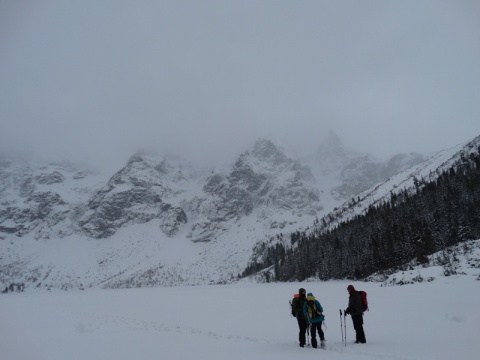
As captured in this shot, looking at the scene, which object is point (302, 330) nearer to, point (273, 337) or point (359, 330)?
point (359, 330)

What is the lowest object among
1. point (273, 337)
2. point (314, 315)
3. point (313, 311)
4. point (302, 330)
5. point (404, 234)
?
point (273, 337)

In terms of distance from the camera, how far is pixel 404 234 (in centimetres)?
7719

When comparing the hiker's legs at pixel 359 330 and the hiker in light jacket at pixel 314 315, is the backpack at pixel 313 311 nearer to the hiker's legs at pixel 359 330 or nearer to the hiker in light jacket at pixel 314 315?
the hiker in light jacket at pixel 314 315

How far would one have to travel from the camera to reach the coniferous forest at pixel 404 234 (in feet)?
228

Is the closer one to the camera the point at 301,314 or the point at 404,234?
the point at 301,314

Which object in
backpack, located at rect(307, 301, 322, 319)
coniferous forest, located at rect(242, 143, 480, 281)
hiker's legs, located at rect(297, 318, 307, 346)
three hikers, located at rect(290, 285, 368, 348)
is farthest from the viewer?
coniferous forest, located at rect(242, 143, 480, 281)

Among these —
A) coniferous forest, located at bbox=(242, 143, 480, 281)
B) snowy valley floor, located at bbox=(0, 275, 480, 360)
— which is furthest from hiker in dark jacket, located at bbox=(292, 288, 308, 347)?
coniferous forest, located at bbox=(242, 143, 480, 281)

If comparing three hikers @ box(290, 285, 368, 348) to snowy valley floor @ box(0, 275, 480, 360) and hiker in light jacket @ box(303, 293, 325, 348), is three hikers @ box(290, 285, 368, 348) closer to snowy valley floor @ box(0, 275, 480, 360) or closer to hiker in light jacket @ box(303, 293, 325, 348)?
hiker in light jacket @ box(303, 293, 325, 348)

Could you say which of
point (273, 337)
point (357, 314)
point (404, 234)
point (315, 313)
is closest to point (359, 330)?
point (357, 314)

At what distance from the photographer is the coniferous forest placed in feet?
228

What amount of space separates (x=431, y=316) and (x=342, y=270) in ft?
225

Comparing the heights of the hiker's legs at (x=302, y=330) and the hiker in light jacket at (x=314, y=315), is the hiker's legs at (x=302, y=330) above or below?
below

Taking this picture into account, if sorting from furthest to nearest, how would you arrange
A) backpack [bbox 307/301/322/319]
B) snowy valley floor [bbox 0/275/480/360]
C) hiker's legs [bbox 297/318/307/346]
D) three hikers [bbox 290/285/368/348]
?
backpack [bbox 307/301/322/319]
hiker's legs [bbox 297/318/307/346]
three hikers [bbox 290/285/368/348]
snowy valley floor [bbox 0/275/480/360]

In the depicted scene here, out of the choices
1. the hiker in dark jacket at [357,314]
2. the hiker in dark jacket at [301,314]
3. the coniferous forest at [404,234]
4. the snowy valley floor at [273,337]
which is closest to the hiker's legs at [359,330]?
the hiker in dark jacket at [357,314]
